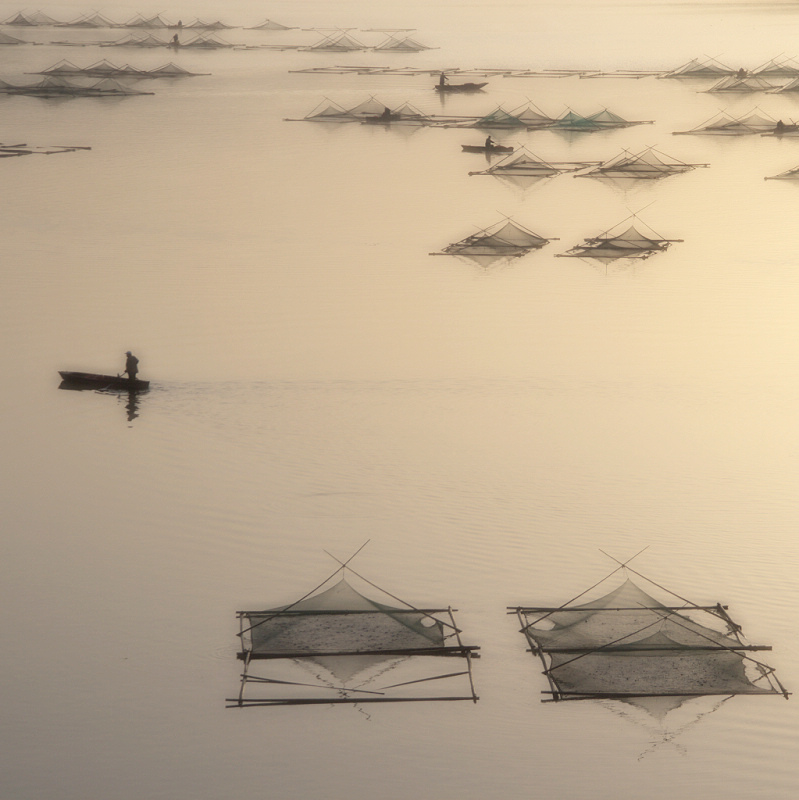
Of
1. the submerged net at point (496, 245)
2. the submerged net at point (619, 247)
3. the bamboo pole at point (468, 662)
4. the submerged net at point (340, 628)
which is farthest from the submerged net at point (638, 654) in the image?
the submerged net at point (619, 247)

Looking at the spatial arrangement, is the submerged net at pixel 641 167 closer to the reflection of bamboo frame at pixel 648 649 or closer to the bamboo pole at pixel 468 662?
the reflection of bamboo frame at pixel 648 649

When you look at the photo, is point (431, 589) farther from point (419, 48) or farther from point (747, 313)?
point (419, 48)

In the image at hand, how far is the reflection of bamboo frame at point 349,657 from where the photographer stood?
1299cm

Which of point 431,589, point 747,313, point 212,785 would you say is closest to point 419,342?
point 747,313

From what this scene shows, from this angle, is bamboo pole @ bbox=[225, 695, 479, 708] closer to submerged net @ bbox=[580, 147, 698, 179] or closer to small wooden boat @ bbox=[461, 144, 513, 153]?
submerged net @ bbox=[580, 147, 698, 179]

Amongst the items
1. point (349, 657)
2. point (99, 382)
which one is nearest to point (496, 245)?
point (99, 382)

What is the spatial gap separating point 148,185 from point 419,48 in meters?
36.4

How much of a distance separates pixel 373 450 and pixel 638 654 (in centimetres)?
736

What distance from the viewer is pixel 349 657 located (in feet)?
43.0

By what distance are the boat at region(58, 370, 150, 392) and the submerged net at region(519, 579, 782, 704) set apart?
9851 millimetres

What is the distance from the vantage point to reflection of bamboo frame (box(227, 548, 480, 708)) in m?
13.0

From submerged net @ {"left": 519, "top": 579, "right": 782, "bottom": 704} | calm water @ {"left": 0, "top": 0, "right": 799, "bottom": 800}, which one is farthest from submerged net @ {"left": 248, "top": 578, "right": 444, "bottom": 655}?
submerged net @ {"left": 519, "top": 579, "right": 782, "bottom": 704}

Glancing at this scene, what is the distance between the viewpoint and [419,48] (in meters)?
69.7

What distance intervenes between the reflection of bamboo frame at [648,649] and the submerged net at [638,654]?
1 cm
